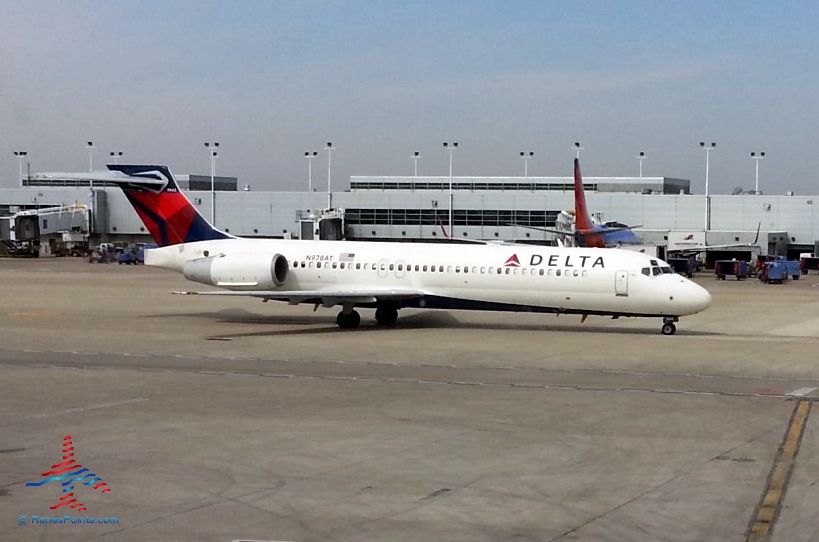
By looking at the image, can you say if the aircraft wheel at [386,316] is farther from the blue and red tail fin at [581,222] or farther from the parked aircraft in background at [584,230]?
the blue and red tail fin at [581,222]

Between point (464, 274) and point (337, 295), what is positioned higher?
point (464, 274)

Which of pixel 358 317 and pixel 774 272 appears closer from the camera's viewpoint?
pixel 358 317

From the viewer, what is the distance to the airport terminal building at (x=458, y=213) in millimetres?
96562

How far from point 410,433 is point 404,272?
19888 millimetres

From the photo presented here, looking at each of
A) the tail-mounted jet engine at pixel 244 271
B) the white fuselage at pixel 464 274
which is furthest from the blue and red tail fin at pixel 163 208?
the tail-mounted jet engine at pixel 244 271

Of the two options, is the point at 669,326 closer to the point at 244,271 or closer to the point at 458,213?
the point at 244,271

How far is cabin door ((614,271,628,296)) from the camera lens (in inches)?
1368

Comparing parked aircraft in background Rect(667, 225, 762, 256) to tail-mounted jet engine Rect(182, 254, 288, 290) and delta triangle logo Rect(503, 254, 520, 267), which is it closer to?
delta triangle logo Rect(503, 254, 520, 267)

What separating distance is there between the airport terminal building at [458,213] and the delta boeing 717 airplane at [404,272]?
180ft

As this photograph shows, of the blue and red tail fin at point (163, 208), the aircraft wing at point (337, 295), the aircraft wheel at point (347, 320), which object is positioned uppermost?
the blue and red tail fin at point (163, 208)

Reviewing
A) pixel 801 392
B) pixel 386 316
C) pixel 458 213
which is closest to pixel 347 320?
pixel 386 316

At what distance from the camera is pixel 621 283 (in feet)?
114

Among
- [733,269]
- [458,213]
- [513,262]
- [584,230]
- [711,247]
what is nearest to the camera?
[513,262]

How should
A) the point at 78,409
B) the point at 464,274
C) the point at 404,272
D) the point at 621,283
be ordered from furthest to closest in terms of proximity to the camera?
the point at 404,272 < the point at 464,274 < the point at 621,283 < the point at 78,409
